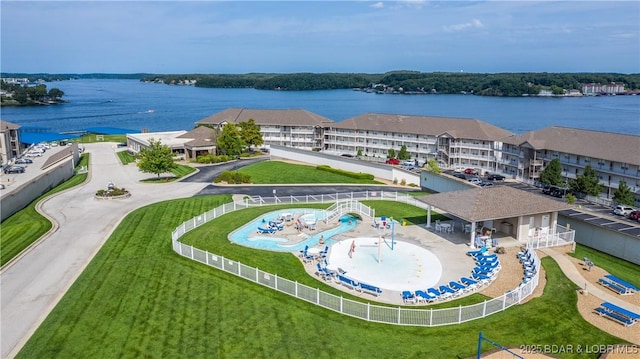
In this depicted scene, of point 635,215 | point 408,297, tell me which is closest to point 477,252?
point 408,297

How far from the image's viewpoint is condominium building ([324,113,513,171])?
75812 mm

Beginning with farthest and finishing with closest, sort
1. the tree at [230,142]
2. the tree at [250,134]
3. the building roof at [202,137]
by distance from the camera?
1. the tree at [250,134]
2. the building roof at [202,137]
3. the tree at [230,142]

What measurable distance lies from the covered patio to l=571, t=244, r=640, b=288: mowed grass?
3.37 metres

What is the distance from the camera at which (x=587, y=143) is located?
61.3 metres

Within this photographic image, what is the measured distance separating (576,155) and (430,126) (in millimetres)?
25900

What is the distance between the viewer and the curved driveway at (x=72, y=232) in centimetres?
2588

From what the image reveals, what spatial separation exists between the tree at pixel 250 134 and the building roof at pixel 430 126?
15.0m

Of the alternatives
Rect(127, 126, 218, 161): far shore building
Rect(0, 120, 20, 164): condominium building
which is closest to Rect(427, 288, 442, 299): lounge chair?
Rect(127, 126, 218, 161): far shore building

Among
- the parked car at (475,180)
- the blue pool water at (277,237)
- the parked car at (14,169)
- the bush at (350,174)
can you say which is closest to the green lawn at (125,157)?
the parked car at (14,169)

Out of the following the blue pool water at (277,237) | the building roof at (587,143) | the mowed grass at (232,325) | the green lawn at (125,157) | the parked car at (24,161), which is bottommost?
the mowed grass at (232,325)

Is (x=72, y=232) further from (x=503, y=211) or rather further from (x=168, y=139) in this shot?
(x=168, y=139)

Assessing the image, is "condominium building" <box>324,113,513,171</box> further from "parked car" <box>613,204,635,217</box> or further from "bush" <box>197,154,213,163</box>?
Answer: "bush" <box>197,154,213,163</box>

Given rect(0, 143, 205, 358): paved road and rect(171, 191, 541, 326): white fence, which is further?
rect(0, 143, 205, 358): paved road

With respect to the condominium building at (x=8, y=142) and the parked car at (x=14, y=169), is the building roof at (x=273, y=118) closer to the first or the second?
the condominium building at (x=8, y=142)
